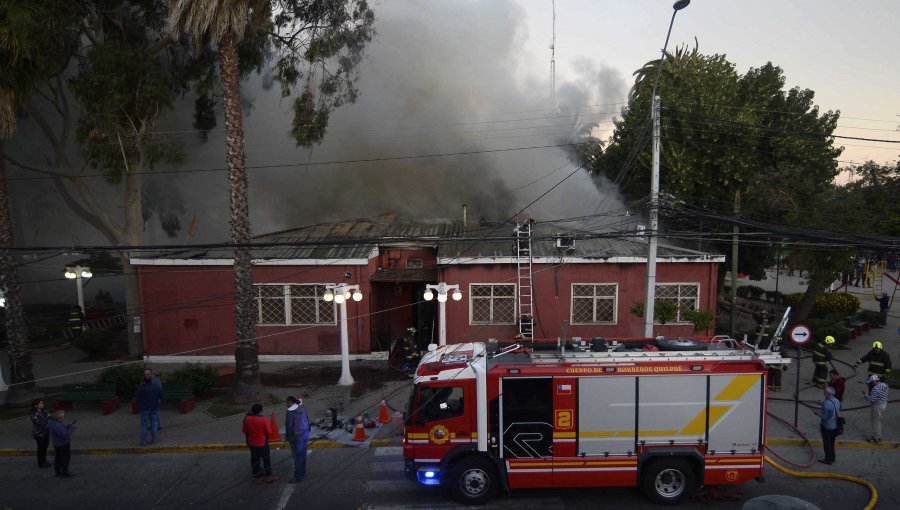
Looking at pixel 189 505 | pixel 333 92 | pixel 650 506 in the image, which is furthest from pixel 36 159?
pixel 650 506

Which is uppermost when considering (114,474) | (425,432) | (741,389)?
(741,389)

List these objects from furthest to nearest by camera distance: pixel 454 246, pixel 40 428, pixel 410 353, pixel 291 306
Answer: pixel 454 246 < pixel 291 306 < pixel 410 353 < pixel 40 428

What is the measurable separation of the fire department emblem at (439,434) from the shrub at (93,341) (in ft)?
45.2

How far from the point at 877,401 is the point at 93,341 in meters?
19.3

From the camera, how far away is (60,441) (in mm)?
8617

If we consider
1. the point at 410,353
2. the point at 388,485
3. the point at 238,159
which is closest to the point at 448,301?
the point at 410,353

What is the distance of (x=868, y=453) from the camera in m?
9.02

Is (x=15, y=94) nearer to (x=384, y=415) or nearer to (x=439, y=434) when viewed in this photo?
(x=384, y=415)

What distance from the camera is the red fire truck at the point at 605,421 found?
23.7 feet

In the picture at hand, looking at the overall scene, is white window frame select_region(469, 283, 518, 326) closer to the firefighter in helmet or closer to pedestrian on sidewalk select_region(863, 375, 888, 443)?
the firefighter in helmet

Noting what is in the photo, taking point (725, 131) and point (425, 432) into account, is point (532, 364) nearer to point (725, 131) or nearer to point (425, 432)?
point (425, 432)

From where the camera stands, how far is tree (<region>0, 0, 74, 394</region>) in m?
10.8

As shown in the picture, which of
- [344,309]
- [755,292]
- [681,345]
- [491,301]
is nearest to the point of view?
[681,345]

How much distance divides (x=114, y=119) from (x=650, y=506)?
1559 cm
